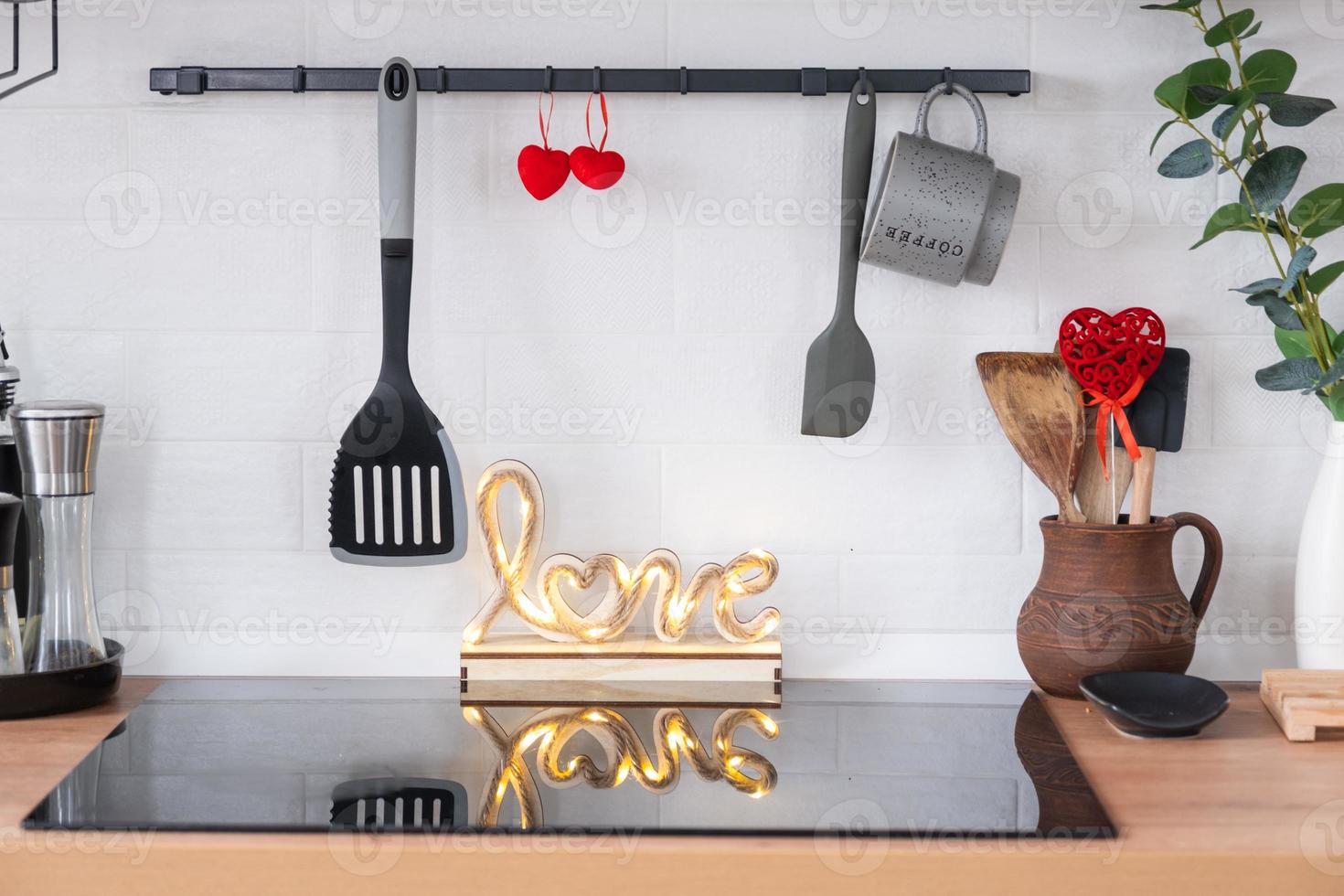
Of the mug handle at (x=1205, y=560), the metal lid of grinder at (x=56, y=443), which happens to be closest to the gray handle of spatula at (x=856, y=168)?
the mug handle at (x=1205, y=560)

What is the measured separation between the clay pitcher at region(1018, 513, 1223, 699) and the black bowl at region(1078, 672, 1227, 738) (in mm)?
22

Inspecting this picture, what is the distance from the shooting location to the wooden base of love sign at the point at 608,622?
1.11 m

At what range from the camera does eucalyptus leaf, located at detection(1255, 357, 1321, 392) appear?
1081mm

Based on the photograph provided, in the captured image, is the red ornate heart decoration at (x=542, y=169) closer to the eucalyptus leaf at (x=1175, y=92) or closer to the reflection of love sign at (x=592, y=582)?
the reflection of love sign at (x=592, y=582)

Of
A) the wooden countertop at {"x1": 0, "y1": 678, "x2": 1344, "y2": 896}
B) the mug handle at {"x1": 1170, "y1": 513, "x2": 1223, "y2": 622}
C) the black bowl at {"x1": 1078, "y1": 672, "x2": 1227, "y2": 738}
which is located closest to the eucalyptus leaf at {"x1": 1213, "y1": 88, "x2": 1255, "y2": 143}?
the mug handle at {"x1": 1170, "y1": 513, "x2": 1223, "y2": 622}

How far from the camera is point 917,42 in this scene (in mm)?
1154

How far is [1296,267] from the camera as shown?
1.04 m

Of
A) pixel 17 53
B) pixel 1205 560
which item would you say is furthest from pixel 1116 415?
pixel 17 53

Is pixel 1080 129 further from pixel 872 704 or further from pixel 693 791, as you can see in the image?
pixel 693 791

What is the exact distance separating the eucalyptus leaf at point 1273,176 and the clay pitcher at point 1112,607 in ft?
1.00

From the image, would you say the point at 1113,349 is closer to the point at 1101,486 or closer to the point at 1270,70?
the point at 1101,486

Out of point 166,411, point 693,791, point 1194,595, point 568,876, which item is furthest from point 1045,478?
point 166,411

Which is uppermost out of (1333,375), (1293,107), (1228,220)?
(1293,107)

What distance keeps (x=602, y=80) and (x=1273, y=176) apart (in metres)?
0.62
